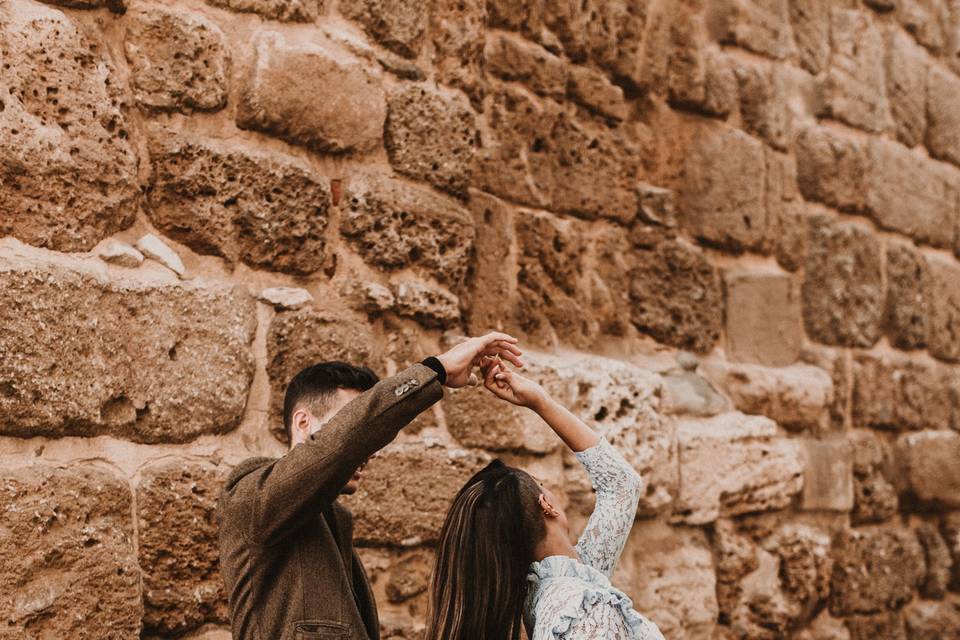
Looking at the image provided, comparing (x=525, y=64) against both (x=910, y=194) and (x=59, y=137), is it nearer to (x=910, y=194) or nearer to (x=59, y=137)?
(x=59, y=137)

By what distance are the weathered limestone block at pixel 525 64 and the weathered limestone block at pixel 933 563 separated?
2697 millimetres

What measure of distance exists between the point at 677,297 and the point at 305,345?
180cm

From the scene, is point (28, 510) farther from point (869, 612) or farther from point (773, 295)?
point (869, 612)

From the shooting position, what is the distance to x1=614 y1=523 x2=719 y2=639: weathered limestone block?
3.54 metres

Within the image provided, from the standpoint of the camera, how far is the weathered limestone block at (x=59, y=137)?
2176 mm

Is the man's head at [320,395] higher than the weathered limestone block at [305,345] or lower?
lower

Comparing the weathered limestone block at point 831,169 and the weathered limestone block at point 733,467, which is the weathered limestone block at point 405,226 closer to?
the weathered limestone block at point 733,467

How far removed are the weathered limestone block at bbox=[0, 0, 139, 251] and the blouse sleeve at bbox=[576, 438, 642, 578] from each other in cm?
114

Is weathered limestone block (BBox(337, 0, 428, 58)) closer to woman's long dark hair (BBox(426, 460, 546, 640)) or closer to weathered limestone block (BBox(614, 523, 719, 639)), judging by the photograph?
woman's long dark hair (BBox(426, 460, 546, 640))

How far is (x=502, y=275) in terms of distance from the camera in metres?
3.35

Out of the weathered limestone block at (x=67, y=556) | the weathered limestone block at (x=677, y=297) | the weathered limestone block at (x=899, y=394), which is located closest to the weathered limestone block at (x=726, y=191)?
the weathered limestone block at (x=677, y=297)

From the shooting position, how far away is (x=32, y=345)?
2.12 meters

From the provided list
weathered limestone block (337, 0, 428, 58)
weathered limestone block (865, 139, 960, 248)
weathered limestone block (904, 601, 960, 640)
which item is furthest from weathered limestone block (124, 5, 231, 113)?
weathered limestone block (904, 601, 960, 640)

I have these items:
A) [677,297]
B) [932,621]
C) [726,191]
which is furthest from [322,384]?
[932,621]
